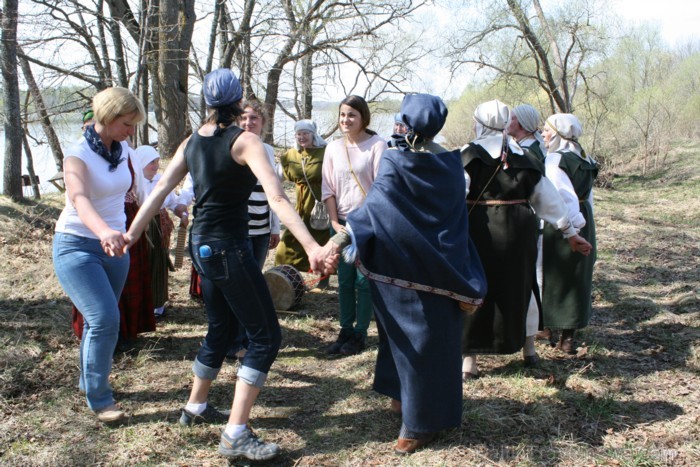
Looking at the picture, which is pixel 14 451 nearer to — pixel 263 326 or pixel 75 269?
pixel 75 269

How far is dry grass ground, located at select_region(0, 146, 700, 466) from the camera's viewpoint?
3.29 m

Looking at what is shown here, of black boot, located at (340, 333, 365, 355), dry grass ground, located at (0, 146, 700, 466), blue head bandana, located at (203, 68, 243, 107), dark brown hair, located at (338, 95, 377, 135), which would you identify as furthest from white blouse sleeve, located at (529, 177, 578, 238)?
blue head bandana, located at (203, 68, 243, 107)

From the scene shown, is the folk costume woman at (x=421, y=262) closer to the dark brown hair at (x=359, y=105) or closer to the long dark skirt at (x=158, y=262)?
the dark brown hair at (x=359, y=105)

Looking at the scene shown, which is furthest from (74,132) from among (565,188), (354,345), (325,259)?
(325,259)

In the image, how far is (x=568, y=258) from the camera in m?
4.61

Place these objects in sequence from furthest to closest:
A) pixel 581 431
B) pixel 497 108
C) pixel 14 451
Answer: pixel 497 108
pixel 581 431
pixel 14 451

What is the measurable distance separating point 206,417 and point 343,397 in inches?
36.0

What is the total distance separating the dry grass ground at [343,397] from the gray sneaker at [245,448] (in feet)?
0.57

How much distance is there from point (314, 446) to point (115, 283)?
146cm

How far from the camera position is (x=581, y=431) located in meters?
3.54

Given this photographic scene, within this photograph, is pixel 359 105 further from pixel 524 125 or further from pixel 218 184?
pixel 218 184

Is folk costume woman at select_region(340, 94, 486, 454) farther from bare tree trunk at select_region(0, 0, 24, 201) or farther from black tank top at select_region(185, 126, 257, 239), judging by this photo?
bare tree trunk at select_region(0, 0, 24, 201)

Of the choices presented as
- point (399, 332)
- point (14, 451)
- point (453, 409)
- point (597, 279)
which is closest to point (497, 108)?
point (399, 332)

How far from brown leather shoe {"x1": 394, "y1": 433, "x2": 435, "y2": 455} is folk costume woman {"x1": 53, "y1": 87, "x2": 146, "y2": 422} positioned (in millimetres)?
1591
